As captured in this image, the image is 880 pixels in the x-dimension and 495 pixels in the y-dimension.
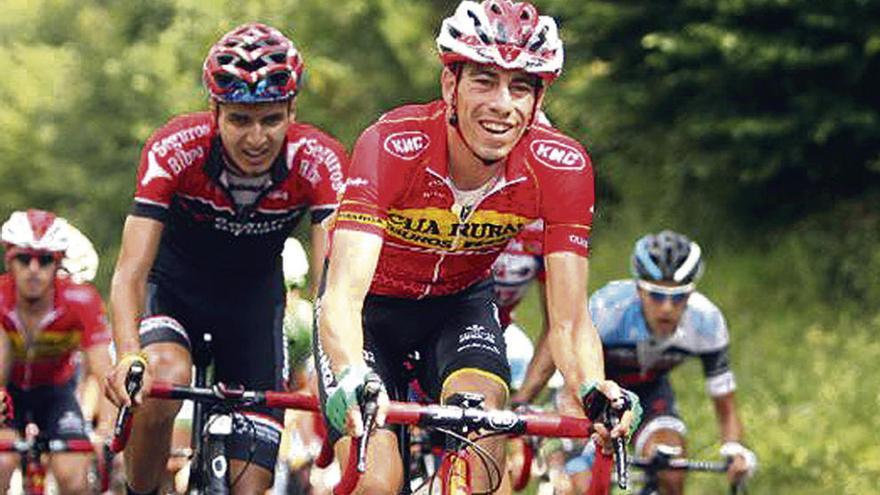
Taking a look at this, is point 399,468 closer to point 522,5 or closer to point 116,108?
point 522,5

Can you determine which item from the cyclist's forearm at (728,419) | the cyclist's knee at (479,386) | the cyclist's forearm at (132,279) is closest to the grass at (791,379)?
the cyclist's forearm at (728,419)

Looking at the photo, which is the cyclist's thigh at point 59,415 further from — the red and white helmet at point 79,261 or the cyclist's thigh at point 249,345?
the cyclist's thigh at point 249,345

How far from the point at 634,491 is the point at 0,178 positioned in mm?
26771

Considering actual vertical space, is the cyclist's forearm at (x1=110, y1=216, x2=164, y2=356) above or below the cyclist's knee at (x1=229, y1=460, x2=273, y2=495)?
above

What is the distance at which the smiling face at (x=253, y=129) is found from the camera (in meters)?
9.44

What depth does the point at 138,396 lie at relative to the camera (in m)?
8.52

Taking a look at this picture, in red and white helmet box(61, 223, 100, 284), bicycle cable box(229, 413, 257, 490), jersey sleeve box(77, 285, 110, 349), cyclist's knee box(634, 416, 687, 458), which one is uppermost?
red and white helmet box(61, 223, 100, 284)

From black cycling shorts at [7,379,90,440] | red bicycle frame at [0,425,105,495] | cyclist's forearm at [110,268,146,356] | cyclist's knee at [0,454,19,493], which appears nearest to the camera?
cyclist's forearm at [110,268,146,356]

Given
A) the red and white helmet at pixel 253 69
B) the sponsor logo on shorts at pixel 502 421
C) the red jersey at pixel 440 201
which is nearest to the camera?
the sponsor logo on shorts at pixel 502 421

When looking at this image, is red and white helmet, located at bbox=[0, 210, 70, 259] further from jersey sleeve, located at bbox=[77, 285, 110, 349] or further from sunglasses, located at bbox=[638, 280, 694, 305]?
sunglasses, located at bbox=[638, 280, 694, 305]

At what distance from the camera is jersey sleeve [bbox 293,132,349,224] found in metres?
9.69

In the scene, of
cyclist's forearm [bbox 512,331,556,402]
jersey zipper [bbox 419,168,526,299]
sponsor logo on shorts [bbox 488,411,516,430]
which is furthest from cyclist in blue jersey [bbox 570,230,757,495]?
sponsor logo on shorts [bbox 488,411,516,430]

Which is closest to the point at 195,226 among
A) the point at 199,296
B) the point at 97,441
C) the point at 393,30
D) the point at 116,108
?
the point at 199,296

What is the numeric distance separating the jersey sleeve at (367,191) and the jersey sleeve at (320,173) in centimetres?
187
